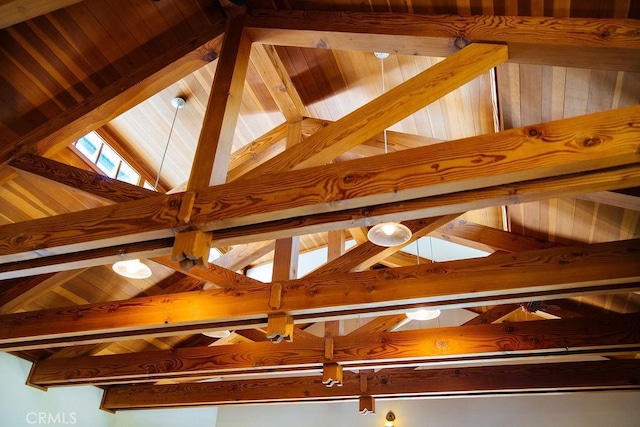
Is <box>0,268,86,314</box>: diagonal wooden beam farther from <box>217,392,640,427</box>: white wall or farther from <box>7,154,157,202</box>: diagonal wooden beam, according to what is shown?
<box>217,392,640,427</box>: white wall

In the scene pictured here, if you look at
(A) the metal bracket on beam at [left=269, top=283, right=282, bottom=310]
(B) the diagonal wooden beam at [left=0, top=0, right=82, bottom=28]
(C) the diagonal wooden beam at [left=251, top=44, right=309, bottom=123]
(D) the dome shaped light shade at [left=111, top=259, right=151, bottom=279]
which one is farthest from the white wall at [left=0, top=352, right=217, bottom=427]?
(B) the diagonal wooden beam at [left=0, top=0, right=82, bottom=28]

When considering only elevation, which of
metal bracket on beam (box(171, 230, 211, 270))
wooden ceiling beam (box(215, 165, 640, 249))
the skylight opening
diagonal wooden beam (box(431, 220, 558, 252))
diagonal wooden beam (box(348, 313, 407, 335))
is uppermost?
the skylight opening

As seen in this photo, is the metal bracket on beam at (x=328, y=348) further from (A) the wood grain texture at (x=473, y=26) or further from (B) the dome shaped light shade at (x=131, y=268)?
(A) the wood grain texture at (x=473, y=26)

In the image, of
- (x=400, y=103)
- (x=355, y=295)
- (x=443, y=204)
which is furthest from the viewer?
(x=355, y=295)

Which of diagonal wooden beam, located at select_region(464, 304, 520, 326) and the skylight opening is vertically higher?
the skylight opening

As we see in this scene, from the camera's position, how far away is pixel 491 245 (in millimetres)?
4613

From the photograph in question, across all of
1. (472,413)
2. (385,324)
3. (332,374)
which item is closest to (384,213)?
(332,374)

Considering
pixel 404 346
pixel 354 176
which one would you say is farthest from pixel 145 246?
pixel 404 346

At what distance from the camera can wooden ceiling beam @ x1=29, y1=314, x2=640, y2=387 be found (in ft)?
13.2

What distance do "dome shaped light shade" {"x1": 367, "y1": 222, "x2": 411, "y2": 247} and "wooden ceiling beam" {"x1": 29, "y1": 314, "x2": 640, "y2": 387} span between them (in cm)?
130

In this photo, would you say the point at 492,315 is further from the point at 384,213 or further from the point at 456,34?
the point at 384,213

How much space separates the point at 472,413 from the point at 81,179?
6223 mm

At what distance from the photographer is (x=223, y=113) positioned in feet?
9.90

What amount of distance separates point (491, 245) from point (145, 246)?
3327mm
